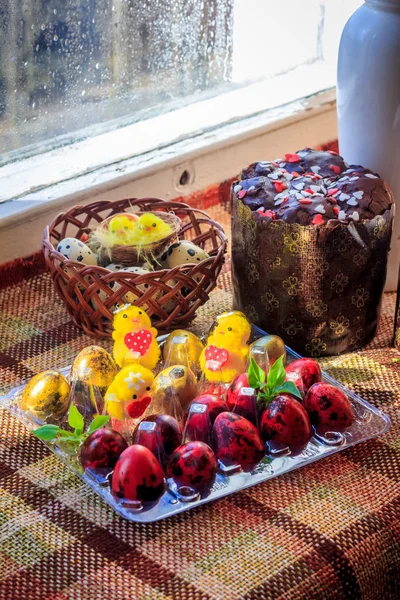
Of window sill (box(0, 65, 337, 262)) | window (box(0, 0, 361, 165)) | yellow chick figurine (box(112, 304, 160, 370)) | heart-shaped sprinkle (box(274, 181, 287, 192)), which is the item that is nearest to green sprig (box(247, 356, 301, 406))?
yellow chick figurine (box(112, 304, 160, 370))

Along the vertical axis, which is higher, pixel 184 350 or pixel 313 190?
pixel 313 190

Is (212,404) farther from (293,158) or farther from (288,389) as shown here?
(293,158)

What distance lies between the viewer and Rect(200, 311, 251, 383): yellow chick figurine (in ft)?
2.77

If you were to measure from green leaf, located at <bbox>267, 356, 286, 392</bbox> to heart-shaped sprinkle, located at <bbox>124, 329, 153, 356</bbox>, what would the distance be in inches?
5.5

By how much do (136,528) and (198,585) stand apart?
0.08 metres

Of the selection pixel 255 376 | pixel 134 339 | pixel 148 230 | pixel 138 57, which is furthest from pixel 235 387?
pixel 138 57

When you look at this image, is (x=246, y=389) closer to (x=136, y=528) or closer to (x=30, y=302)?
(x=136, y=528)

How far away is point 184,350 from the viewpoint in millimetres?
862

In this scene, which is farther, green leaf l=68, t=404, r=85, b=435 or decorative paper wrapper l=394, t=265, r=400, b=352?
decorative paper wrapper l=394, t=265, r=400, b=352

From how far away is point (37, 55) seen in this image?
113cm

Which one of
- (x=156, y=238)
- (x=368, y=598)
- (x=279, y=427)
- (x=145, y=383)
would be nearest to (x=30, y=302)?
(x=156, y=238)

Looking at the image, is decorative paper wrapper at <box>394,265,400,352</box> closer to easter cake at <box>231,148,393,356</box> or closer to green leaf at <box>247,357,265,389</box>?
easter cake at <box>231,148,393,356</box>

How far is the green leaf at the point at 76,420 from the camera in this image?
758 millimetres

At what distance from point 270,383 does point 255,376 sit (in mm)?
15
